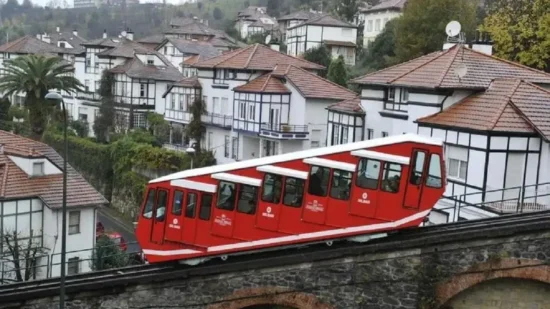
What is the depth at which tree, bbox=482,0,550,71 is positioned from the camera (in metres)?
38.7

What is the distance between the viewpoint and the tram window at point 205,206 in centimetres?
1792

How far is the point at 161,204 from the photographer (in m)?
18.4

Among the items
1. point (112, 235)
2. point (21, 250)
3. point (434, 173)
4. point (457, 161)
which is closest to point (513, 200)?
point (457, 161)

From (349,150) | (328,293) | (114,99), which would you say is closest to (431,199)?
(349,150)

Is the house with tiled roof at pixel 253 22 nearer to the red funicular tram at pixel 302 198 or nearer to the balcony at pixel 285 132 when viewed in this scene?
the balcony at pixel 285 132

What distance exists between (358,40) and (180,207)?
6397 cm

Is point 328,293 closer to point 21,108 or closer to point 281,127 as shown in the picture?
point 281,127

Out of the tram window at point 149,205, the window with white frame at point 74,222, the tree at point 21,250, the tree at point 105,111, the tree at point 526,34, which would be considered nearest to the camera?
the tram window at point 149,205

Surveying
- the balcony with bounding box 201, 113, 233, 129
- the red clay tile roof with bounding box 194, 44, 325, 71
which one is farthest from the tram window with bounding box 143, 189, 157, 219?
the balcony with bounding box 201, 113, 233, 129

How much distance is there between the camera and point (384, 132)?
31156mm

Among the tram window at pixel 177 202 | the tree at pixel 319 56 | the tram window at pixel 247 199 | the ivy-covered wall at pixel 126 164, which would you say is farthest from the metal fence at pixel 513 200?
the tree at pixel 319 56

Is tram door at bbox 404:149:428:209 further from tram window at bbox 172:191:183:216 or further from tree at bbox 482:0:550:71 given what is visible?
tree at bbox 482:0:550:71

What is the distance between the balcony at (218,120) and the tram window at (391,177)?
32.0m

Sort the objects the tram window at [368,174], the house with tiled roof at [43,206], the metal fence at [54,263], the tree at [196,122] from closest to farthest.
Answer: the tram window at [368,174] → the metal fence at [54,263] → the house with tiled roof at [43,206] → the tree at [196,122]
